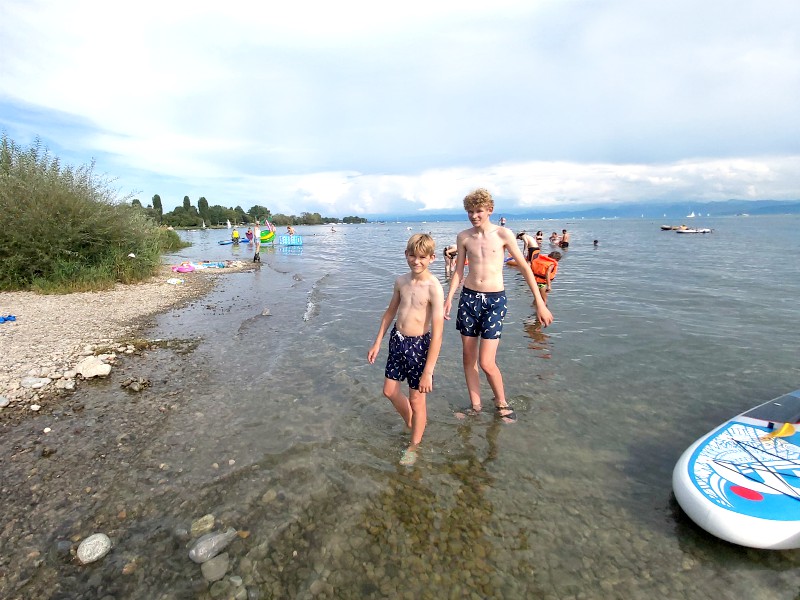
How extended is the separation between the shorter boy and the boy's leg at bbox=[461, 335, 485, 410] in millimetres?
1090

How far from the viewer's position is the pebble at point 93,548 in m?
3.21

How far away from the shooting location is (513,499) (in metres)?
4.01

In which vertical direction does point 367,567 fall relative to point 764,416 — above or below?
below

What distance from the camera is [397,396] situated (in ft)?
14.7

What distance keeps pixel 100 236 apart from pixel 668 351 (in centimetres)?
1894

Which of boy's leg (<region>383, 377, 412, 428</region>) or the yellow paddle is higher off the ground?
boy's leg (<region>383, 377, 412, 428</region>)

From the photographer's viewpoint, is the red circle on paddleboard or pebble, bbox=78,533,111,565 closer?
pebble, bbox=78,533,111,565

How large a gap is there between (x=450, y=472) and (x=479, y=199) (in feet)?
10.5

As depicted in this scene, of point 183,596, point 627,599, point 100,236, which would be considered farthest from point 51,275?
point 627,599

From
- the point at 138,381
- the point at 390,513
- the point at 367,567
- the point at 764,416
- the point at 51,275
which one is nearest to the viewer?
the point at 367,567

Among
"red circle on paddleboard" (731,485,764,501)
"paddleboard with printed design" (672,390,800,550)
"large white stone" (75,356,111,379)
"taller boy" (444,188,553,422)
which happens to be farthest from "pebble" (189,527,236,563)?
"large white stone" (75,356,111,379)

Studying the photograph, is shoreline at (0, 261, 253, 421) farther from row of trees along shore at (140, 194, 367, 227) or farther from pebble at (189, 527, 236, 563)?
row of trees along shore at (140, 194, 367, 227)

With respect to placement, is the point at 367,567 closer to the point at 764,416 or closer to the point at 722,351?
the point at 764,416

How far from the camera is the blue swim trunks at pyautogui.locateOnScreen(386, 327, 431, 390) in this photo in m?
4.16
